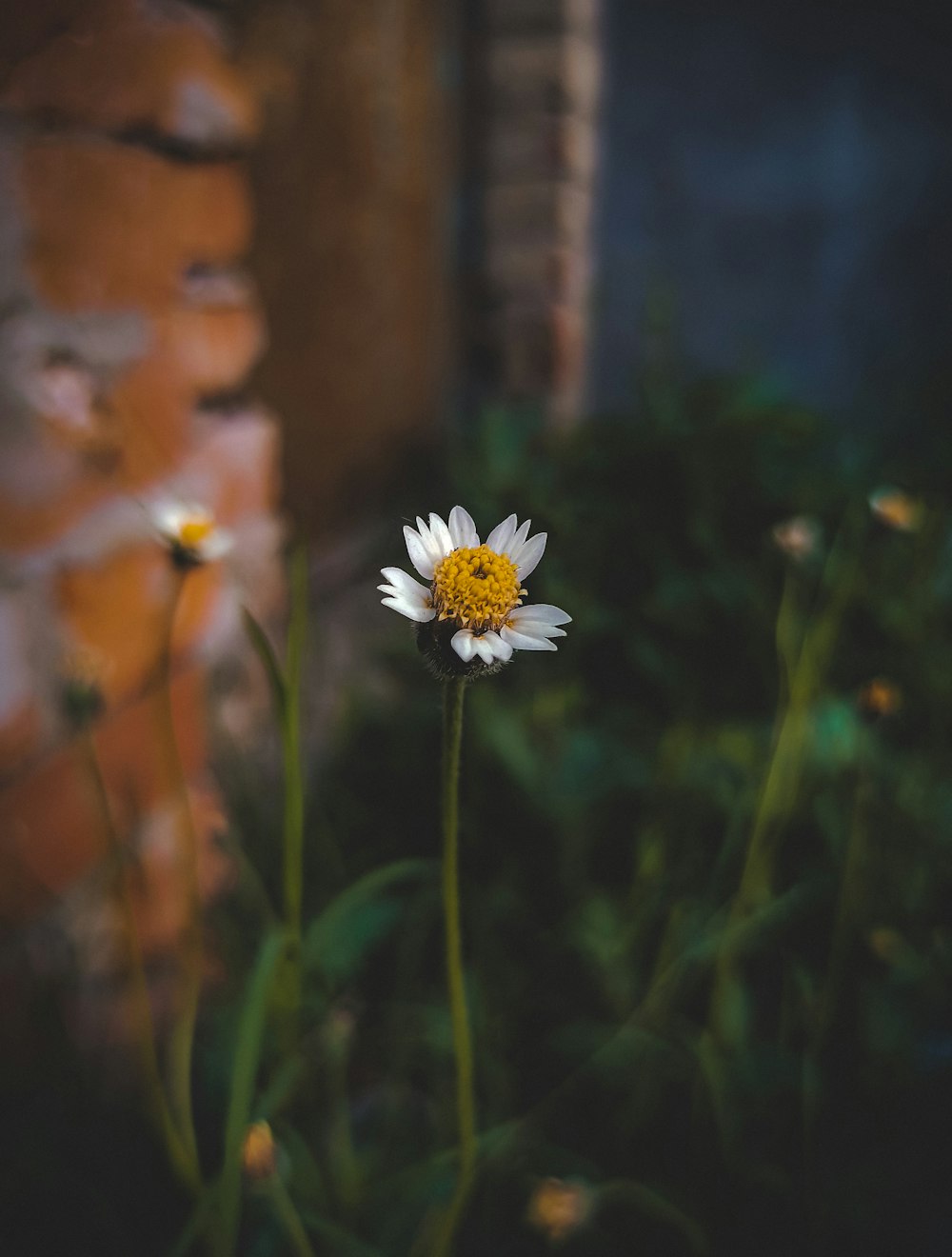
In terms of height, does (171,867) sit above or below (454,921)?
below

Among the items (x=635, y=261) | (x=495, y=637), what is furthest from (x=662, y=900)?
(x=635, y=261)

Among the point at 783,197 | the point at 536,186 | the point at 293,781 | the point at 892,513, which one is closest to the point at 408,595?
the point at 293,781

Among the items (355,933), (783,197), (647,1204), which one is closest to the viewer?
(647,1204)

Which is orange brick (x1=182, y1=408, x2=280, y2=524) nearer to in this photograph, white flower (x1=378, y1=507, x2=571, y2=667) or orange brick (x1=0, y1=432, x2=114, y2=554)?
orange brick (x1=0, y1=432, x2=114, y2=554)

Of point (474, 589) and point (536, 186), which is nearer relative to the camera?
point (474, 589)

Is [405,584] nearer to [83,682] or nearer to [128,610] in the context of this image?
[83,682]

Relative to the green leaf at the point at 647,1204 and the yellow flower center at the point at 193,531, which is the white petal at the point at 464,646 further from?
the green leaf at the point at 647,1204

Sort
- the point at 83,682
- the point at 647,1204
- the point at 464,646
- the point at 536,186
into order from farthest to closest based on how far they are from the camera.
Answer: the point at 536,186 → the point at 647,1204 → the point at 83,682 → the point at 464,646

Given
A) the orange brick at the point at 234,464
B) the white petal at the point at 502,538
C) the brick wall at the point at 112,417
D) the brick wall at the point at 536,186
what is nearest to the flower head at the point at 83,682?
the brick wall at the point at 112,417

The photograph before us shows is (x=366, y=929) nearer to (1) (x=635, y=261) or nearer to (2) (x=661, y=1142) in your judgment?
(2) (x=661, y=1142)
